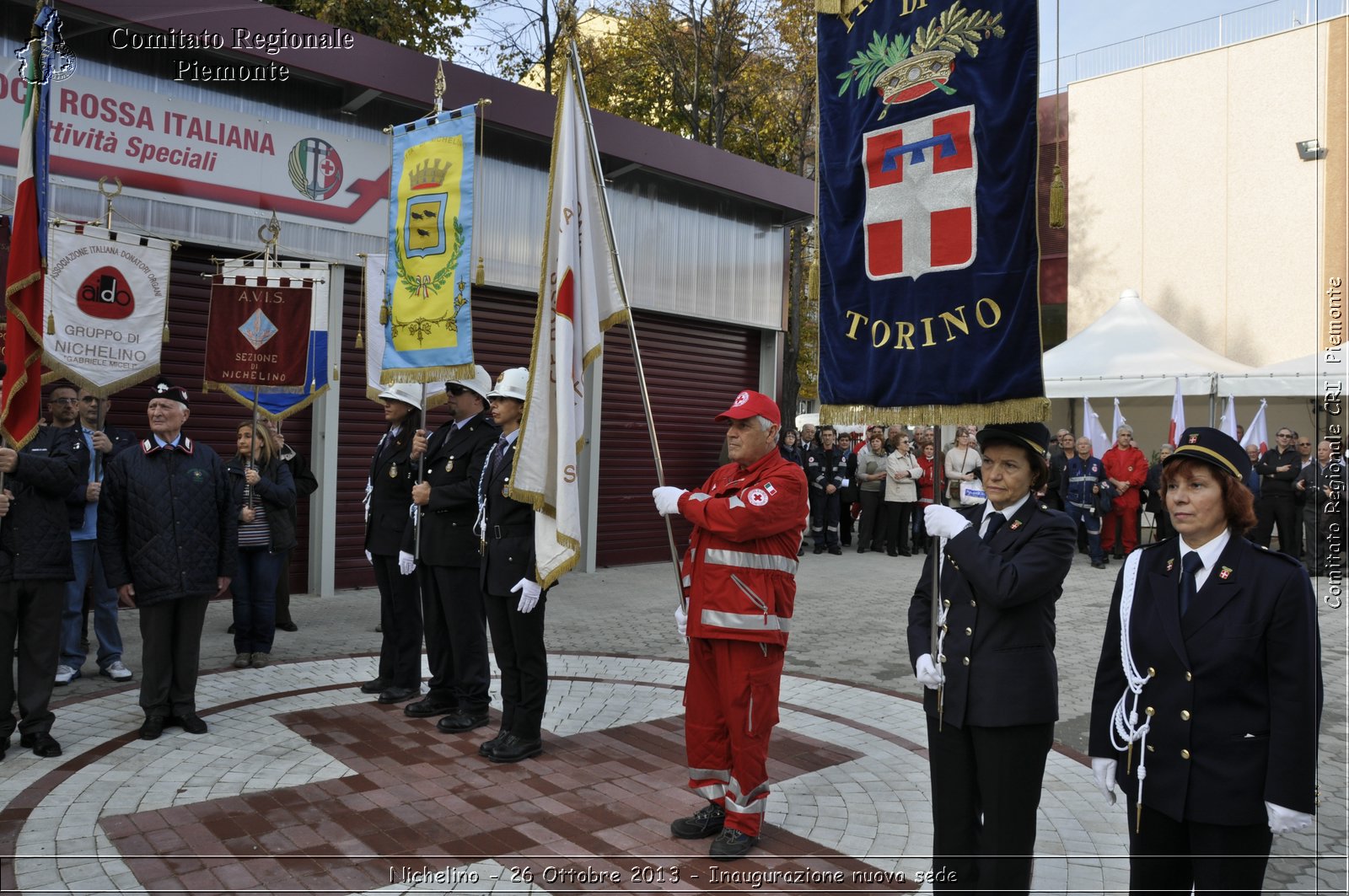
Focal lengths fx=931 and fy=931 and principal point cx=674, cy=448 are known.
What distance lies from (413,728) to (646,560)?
8.73 meters

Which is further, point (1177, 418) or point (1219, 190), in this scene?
point (1219, 190)

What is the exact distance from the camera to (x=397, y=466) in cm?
674

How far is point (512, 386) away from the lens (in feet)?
18.9

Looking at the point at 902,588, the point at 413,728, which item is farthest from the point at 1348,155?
the point at 413,728

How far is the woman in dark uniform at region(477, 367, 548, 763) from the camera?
5.34 meters

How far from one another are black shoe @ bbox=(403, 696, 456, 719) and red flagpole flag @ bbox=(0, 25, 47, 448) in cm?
276

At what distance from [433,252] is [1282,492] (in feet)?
46.0

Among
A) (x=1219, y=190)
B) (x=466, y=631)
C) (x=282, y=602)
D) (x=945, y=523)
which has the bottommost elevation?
(x=282, y=602)

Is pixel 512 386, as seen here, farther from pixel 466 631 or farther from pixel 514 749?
pixel 514 749

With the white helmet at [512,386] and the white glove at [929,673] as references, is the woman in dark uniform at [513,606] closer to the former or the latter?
the white helmet at [512,386]

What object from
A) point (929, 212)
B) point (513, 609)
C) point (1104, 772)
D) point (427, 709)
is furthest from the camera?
point (427, 709)

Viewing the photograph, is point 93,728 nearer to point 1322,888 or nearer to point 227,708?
point 227,708

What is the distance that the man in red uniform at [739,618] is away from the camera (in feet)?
13.5

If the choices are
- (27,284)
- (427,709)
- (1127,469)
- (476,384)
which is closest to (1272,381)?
(1127,469)
